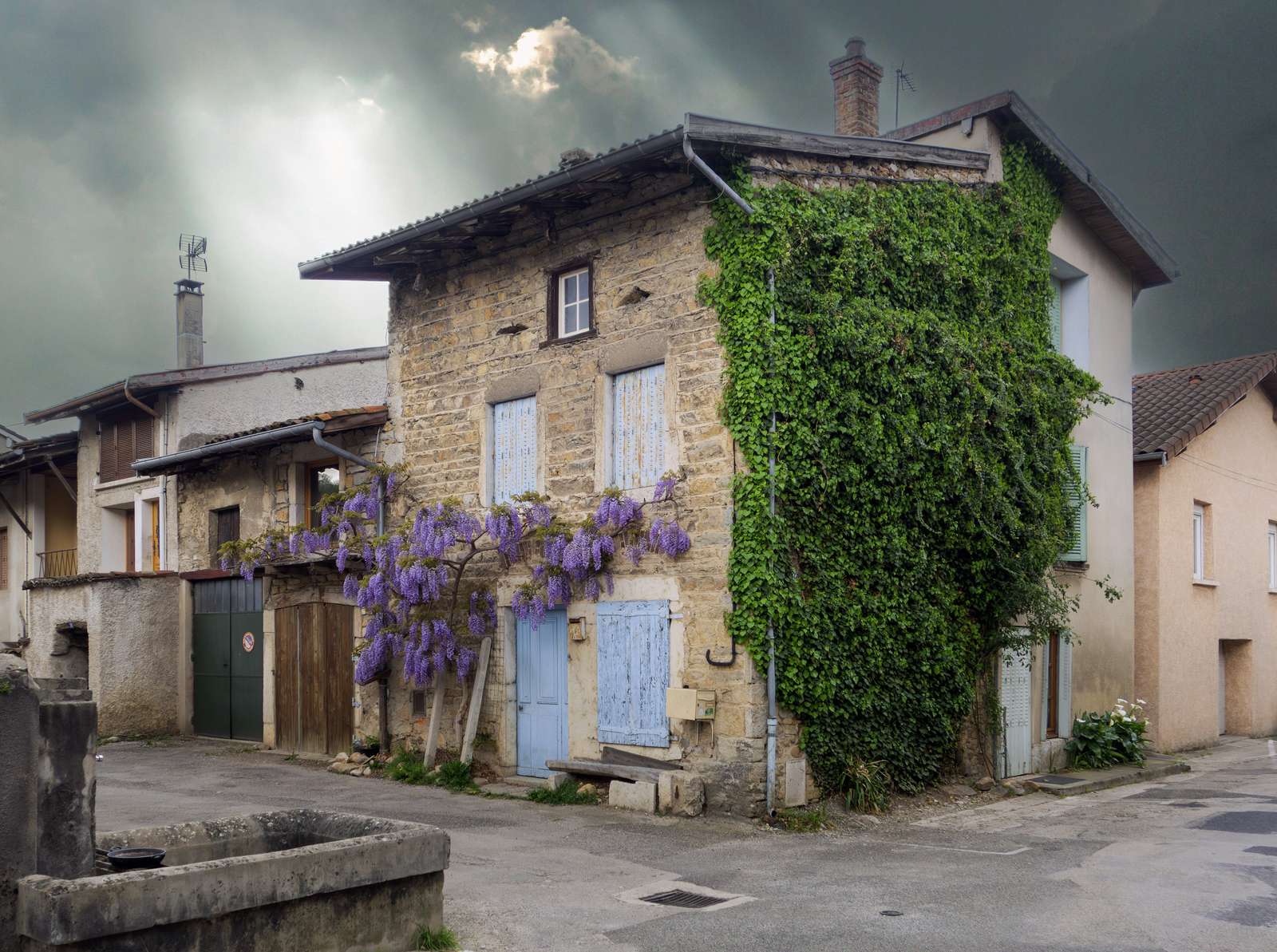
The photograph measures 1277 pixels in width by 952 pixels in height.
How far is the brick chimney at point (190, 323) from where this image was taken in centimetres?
2197

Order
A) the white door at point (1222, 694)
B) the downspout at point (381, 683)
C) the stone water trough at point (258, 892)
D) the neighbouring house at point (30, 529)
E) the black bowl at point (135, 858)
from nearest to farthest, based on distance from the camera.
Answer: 1. the stone water trough at point (258, 892)
2. the black bowl at point (135, 858)
3. the downspout at point (381, 683)
4. the white door at point (1222, 694)
5. the neighbouring house at point (30, 529)

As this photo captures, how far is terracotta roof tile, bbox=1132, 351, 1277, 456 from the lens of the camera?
15.9 m

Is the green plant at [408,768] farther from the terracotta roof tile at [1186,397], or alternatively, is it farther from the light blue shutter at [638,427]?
the terracotta roof tile at [1186,397]

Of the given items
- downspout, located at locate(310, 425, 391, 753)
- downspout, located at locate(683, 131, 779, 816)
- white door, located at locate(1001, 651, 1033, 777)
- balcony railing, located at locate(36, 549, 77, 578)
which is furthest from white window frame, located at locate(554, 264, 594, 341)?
balcony railing, located at locate(36, 549, 77, 578)

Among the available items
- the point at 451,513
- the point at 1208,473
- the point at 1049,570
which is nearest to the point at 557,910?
the point at 451,513

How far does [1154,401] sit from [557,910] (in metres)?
13.9

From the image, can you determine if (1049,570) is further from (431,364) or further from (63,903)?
(63,903)

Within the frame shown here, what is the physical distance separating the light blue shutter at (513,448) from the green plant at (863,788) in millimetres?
4139

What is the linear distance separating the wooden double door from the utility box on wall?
4.76 meters

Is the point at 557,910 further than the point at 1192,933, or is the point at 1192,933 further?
the point at 557,910

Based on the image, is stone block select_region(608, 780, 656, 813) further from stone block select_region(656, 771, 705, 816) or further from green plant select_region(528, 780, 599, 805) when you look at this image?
green plant select_region(528, 780, 599, 805)

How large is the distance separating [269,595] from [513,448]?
4.88 m

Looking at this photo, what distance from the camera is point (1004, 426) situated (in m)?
12.0

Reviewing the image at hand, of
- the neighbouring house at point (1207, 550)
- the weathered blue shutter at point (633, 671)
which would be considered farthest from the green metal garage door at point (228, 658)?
the neighbouring house at point (1207, 550)
